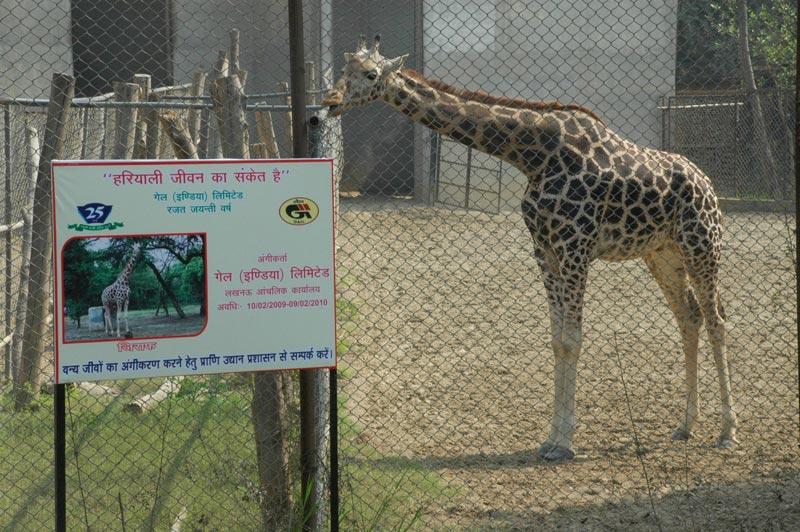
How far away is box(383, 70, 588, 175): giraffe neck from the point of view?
538 cm

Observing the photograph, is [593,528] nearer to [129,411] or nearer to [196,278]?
[196,278]

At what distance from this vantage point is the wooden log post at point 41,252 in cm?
539

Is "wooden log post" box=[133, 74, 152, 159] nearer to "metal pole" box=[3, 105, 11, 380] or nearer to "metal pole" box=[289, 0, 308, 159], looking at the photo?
"metal pole" box=[3, 105, 11, 380]

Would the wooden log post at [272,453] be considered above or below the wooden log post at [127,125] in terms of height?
below

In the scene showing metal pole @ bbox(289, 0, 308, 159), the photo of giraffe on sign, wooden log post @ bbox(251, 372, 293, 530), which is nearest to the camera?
the photo of giraffe on sign

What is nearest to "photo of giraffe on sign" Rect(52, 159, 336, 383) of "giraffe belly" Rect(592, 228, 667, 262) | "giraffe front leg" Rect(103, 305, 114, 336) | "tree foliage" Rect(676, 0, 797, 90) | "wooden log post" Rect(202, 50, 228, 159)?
"giraffe front leg" Rect(103, 305, 114, 336)

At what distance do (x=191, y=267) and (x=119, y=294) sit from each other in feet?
0.94

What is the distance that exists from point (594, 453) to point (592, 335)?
2827mm

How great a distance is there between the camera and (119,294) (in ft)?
11.4

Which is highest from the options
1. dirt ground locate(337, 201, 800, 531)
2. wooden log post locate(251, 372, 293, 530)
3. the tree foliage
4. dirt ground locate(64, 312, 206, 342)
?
the tree foliage

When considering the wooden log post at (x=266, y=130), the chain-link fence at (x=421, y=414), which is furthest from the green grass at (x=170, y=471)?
the wooden log post at (x=266, y=130)

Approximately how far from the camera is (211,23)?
16438mm

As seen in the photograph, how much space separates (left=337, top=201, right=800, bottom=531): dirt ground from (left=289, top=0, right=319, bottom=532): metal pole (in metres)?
0.94

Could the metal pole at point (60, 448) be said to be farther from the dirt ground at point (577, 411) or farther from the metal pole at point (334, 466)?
the dirt ground at point (577, 411)
